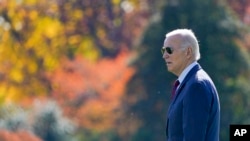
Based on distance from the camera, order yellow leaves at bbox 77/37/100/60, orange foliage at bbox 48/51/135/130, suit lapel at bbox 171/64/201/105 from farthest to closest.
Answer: yellow leaves at bbox 77/37/100/60, orange foliage at bbox 48/51/135/130, suit lapel at bbox 171/64/201/105

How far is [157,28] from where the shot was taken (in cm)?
2097

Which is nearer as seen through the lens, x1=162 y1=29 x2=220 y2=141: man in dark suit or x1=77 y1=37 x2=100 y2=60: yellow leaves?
x1=162 y1=29 x2=220 y2=141: man in dark suit

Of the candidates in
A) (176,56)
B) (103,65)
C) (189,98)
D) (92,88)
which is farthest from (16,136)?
(103,65)

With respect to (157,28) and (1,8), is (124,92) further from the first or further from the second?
(1,8)

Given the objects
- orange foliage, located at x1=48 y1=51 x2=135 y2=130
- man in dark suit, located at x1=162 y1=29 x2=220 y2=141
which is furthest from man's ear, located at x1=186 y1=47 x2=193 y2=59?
orange foliage, located at x1=48 y1=51 x2=135 y2=130

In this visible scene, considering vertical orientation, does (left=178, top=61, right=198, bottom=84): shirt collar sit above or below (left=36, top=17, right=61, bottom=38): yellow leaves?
below

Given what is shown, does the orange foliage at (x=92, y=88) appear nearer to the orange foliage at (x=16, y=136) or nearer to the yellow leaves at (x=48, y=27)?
the yellow leaves at (x=48, y=27)

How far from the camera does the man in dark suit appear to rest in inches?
215

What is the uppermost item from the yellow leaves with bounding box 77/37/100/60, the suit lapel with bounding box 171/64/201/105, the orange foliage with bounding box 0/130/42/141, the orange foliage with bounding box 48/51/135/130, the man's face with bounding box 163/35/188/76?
the yellow leaves with bounding box 77/37/100/60

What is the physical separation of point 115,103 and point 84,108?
186 cm

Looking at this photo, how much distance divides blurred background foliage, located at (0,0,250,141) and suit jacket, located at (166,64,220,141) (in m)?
9.63

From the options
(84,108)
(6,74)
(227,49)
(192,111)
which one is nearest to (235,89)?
(227,49)

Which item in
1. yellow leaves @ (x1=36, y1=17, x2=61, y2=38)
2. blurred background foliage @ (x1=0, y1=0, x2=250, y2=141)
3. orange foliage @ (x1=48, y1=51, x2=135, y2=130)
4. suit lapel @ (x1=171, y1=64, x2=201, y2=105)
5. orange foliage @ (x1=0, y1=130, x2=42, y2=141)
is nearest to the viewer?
suit lapel @ (x1=171, y1=64, x2=201, y2=105)

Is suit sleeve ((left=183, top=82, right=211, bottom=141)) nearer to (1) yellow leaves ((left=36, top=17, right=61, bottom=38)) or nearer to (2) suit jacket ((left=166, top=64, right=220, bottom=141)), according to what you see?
(2) suit jacket ((left=166, top=64, right=220, bottom=141))
